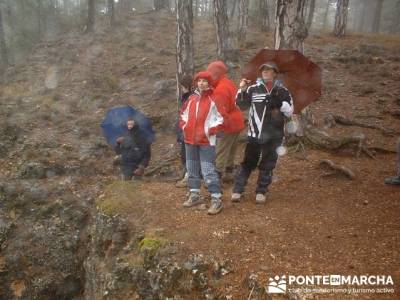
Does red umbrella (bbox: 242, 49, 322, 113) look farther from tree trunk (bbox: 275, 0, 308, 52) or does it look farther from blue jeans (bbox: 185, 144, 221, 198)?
blue jeans (bbox: 185, 144, 221, 198)

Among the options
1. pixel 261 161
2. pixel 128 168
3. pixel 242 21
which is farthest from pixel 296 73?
pixel 242 21

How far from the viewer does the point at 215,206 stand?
6.52m

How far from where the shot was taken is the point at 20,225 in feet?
32.0

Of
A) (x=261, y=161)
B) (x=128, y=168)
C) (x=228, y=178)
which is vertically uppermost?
(x=261, y=161)

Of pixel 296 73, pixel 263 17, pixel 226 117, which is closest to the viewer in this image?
pixel 226 117

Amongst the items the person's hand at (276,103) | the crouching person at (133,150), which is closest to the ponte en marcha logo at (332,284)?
the person's hand at (276,103)

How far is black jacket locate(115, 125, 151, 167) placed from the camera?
30.5 feet

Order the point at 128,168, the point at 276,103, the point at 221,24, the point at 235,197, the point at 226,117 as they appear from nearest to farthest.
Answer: the point at 276,103 < the point at 226,117 < the point at 235,197 < the point at 128,168 < the point at 221,24

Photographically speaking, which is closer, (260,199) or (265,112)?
(265,112)

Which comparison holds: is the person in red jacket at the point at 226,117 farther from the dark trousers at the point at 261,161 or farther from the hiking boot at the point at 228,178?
the dark trousers at the point at 261,161

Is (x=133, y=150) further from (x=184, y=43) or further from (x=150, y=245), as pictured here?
(x=150, y=245)

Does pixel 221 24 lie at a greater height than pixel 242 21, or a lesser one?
greater

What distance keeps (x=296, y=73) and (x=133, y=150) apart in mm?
4106

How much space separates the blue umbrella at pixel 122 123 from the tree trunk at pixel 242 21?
347 inches
